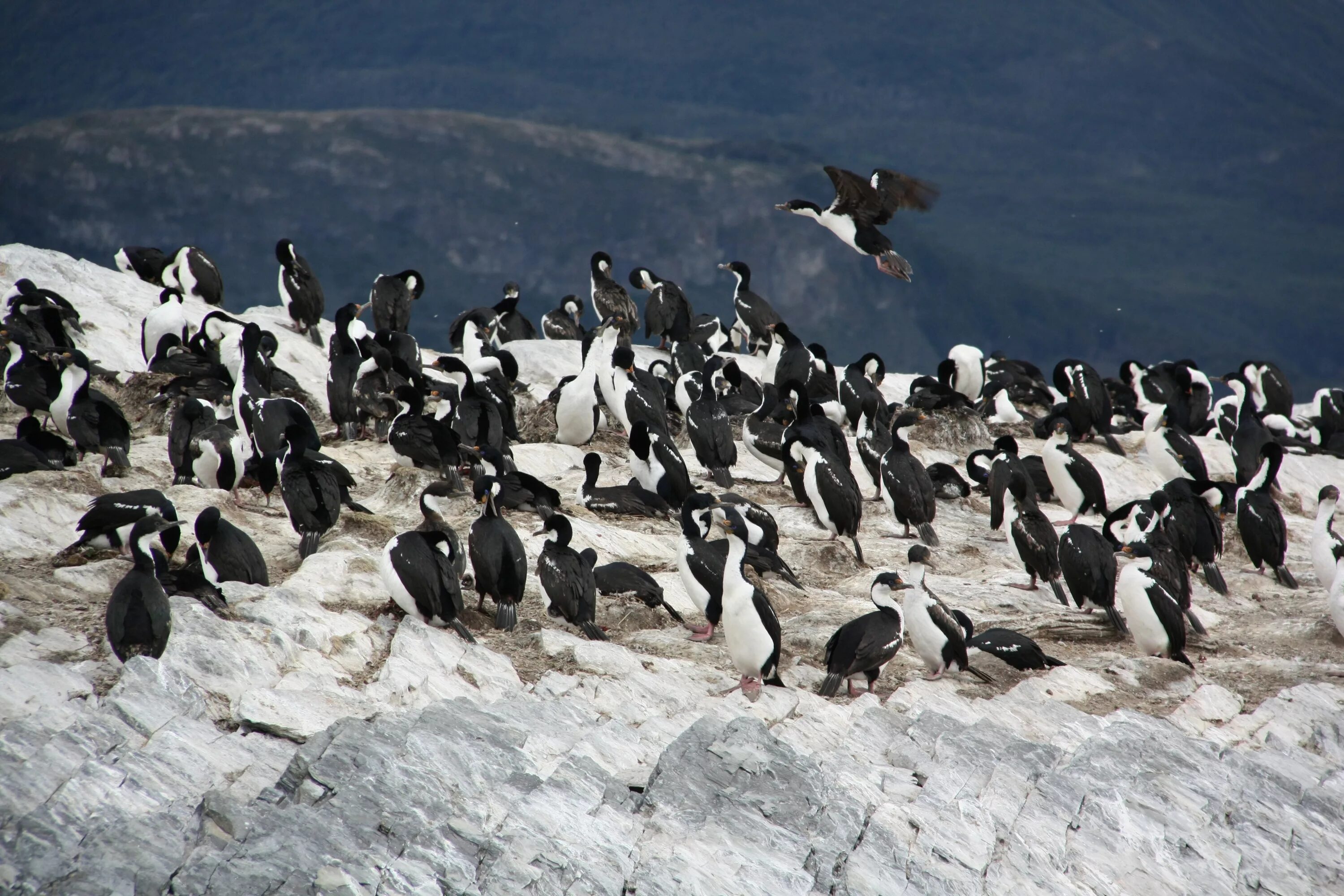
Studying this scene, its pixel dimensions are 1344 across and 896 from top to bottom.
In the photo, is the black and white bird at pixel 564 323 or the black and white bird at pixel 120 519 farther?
the black and white bird at pixel 564 323

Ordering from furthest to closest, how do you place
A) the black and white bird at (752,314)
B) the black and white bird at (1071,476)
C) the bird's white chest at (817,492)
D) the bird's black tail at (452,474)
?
1. the black and white bird at (752,314)
2. the black and white bird at (1071,476)
3. the bird's white chest at (817,492)
4. the bird's black tail at (452,474)

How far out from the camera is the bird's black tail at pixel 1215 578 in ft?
38.5

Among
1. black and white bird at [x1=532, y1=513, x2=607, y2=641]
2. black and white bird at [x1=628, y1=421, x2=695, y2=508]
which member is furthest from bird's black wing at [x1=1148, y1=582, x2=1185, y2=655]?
black and white bird at [x1=532, y1=513, x2=607, y2=641]

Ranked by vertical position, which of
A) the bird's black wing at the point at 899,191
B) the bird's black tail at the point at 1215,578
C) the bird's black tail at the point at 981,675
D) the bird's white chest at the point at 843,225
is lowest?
the bird's black tail at the point at 1215,578

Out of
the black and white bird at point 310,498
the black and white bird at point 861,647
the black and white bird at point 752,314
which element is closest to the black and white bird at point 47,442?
the black and white bird at point 310,498

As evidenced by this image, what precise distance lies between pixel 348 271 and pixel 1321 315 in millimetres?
56518

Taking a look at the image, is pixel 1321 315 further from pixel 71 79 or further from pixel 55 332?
pixel 71 79

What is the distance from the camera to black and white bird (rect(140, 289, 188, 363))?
14.9 meters

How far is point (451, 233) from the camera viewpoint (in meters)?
65.4

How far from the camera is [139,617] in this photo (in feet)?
21.8

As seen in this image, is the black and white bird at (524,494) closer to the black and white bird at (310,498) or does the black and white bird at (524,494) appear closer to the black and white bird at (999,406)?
the black and white bird at (310,498)

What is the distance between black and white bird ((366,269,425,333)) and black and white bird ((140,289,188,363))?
9.93ft

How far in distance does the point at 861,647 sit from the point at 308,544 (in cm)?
444

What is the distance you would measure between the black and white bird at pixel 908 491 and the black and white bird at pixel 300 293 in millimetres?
8940
